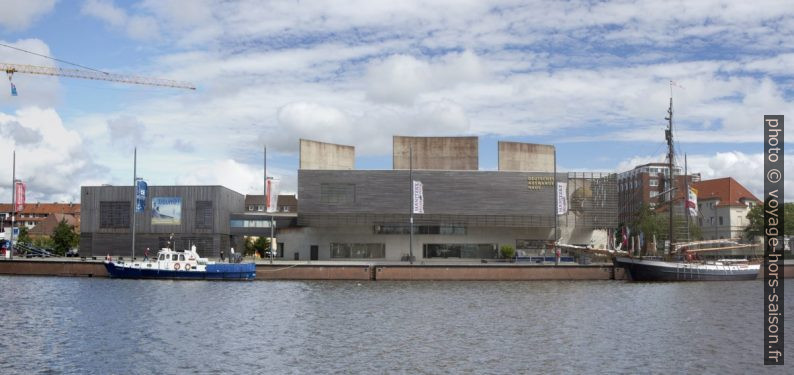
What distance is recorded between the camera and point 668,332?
44969 millimetres

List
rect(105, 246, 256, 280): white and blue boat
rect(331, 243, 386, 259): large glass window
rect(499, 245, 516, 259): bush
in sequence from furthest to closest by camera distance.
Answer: rect(331, 243, 386, 259): large glass window < rect(499, 245, 516, 259): bush < rect(105, 246, 256, 280): white and blue boat

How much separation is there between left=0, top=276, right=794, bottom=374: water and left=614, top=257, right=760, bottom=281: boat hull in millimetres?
15317

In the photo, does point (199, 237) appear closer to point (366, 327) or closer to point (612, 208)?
point (612, 208)

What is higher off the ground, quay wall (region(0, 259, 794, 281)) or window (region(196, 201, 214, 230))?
window (region(196, 201, 214, 230))

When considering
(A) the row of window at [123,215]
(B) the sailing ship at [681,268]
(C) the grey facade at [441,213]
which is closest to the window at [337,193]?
(C) the grey facade at [441,213]

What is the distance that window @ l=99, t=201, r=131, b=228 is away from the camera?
111000 mm

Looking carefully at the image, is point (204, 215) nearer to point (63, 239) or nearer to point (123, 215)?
point (123, 215)

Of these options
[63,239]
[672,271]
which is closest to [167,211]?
[63,239]

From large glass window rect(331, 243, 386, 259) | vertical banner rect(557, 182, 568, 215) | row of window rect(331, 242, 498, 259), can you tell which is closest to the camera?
vertical banner rect(557, 182, 568, 215)

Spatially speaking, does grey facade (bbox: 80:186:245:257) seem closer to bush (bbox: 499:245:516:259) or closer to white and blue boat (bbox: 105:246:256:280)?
white and blue boat (bbox: 105:246:256:280)

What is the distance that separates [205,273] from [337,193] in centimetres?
2987

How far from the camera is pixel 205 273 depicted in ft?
273

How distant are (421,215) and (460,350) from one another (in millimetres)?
72328

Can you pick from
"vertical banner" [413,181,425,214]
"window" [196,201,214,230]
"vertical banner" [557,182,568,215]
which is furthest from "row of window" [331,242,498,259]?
"window" [196,201,214,230]
